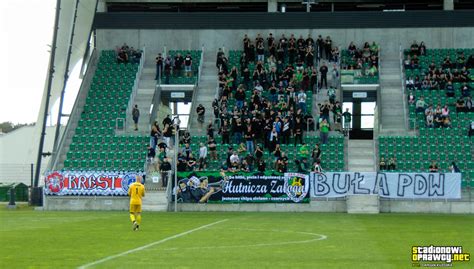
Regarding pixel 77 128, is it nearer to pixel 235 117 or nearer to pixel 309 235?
pixel 235 117

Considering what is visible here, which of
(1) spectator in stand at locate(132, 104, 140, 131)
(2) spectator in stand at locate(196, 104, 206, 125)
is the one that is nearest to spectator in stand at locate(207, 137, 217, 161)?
(2) spectator in stand at locate(196, 104, 206, 125)

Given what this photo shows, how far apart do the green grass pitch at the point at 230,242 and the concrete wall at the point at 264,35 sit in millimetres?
30524

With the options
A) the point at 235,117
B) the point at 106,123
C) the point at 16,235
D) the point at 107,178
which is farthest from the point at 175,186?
the point at 16,235

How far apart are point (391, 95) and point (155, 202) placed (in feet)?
65.3

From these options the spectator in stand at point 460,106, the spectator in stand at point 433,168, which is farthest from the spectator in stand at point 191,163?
the spectator in stand at point 460,106

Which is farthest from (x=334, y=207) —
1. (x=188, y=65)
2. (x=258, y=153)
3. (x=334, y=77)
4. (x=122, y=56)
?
(x=122, y=56)

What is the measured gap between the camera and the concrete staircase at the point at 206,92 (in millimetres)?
61719

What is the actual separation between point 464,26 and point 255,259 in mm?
50702

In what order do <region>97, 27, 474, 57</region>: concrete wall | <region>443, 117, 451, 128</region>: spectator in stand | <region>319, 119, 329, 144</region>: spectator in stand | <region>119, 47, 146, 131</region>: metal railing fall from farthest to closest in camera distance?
<region>97, 27, 474, 57</region>: concrete wall, <region>119, 47, 146, 131</region>: metal railing, <region>443, 117, 451, 128</region>: spectator in stand, <region>319, 119, 329, 144</region>: spectator in stand

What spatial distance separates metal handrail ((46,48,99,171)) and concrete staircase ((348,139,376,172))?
58.1 feet

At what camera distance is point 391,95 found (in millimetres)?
64188

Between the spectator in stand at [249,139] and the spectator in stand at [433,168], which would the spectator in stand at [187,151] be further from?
→ the spectator in stand at [433,168]

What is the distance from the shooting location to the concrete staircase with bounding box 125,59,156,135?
62.5 metres

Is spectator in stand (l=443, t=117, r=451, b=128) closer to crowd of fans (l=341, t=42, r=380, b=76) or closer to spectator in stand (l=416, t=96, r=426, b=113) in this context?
spectator in stand (l=416, t=96, r=426, b=113)
